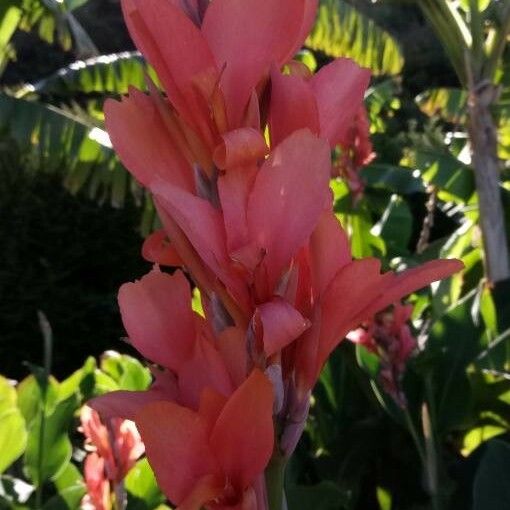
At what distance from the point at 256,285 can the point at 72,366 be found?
459 cm

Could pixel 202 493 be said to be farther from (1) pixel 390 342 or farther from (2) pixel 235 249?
(1) pixel 390 342

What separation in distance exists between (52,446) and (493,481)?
27.8 inches

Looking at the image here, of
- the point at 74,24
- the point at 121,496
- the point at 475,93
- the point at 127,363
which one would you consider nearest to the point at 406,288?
the point at 121,496

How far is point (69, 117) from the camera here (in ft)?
10.5

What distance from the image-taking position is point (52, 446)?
1.37m

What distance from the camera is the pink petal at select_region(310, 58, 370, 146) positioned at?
0.51 m

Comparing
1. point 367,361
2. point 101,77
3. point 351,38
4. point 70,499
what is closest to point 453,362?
point 367,361

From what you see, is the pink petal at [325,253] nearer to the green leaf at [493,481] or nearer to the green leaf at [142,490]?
the green leaf at [493,481]

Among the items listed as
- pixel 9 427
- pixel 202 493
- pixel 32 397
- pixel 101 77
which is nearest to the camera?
pixel 202 493

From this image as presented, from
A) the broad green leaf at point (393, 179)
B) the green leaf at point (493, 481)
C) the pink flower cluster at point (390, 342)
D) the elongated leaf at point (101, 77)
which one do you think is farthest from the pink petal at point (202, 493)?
the elongated leaf at point (101, 77)

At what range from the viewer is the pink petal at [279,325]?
42 centimetres

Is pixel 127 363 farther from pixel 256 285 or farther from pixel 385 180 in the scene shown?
pixel 385 180

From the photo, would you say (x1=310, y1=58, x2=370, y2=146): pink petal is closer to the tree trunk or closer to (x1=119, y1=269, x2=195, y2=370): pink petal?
(x1=119, y1=269, x2=195, y2=370): pink petal

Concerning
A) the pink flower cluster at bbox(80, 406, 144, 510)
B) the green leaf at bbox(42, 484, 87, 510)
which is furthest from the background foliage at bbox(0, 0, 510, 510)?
the pink flower cluster at bbox(80, 406, 144, 510)
